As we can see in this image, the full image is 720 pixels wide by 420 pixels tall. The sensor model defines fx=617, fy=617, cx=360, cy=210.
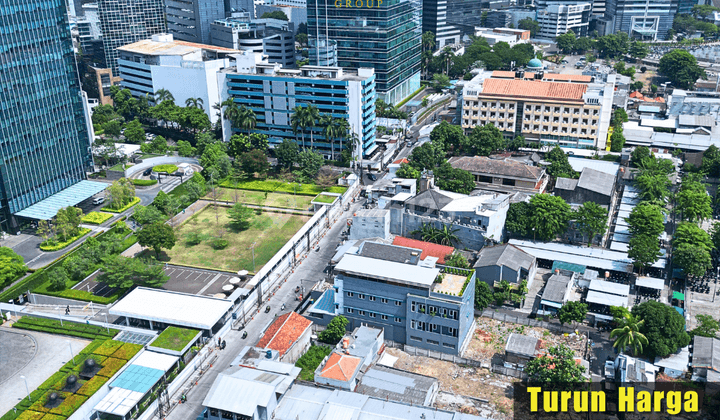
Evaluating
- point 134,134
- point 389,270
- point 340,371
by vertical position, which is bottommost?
point 340,371

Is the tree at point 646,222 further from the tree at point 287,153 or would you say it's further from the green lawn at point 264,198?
the tree at point 287,153

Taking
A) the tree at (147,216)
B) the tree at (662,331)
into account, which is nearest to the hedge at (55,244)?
the tree at (147,216)

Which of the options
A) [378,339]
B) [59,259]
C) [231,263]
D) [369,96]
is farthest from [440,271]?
[369,96]

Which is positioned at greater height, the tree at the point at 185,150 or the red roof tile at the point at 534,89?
the red roof tile at the point at 534,89

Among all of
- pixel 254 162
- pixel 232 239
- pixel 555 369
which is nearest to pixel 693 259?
pixel 555 369

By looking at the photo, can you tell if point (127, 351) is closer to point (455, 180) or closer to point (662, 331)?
point (662, 331)

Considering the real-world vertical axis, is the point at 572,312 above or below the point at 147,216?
below

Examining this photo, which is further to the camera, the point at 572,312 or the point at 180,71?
the point at 180,71

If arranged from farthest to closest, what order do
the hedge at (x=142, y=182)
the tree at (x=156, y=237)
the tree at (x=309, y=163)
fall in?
the tree at (x=309, y=163) → the hedge at (x=142, y=182) → the tree at (x=156, y=237)
